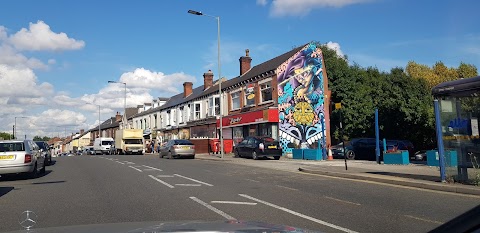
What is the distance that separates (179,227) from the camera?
354cm

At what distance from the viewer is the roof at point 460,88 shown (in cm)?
1051

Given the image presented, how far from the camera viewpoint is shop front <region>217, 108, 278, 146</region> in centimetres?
3130

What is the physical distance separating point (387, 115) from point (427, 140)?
3786 mm

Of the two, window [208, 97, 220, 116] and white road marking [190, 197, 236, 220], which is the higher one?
window [208, 97, 220, 116]

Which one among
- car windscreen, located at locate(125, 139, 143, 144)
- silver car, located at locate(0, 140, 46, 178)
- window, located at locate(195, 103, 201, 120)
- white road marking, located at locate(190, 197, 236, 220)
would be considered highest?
window, located at locate(195, 103, 201, 120)

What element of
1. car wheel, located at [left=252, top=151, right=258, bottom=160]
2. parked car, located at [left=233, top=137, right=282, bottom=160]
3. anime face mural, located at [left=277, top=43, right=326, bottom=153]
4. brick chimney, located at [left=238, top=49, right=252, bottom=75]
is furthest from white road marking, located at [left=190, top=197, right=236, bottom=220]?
brick chimney, located at [left=238, top=49, right=252, bottom=75]

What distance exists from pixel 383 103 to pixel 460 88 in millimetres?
25712

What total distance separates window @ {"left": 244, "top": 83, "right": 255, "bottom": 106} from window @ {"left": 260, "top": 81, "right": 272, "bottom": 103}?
1086mm

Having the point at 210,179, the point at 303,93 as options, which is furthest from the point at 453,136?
the point at 303,93

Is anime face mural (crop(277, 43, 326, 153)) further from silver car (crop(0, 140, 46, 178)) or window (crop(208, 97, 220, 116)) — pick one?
silver car (crop(0, 140, 46, 178))

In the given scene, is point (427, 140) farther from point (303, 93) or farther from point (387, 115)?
point (303, 93)

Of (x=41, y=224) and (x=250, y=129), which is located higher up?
(x=250, y=129)

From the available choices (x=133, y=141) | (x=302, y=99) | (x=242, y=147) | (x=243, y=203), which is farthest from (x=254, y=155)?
(x=133, y=141)

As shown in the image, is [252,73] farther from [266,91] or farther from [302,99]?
[302,99]
